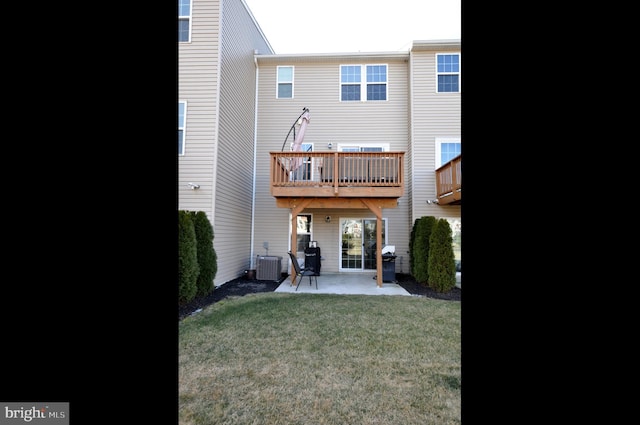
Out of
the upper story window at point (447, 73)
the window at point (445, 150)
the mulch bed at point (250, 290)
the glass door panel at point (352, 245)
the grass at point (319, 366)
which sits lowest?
the mulch bed at point (250, 290)

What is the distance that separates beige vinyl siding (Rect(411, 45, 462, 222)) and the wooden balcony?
36 centimetres

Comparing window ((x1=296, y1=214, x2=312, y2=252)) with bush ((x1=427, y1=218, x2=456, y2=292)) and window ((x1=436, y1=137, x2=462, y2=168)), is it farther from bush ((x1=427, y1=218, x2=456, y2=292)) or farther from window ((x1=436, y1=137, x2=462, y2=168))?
window ((x1=436, y1=137, x2=462, y2=168))

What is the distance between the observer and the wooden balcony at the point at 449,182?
6824mm

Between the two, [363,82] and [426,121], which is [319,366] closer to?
[426,121]

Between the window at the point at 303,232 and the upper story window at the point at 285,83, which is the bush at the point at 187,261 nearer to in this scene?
the window at the point at 303,232

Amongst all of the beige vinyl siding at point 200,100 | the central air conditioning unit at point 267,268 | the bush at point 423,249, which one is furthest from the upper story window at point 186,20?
the bush at point 423,249

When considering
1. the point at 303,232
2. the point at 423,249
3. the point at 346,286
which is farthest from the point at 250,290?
the point at 423,249

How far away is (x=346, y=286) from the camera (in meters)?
6.98

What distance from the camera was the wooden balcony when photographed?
6824mm

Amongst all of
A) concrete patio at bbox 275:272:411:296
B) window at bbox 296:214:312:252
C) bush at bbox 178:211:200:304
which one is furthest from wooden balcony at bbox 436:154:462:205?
bush at bbox 178:211:200:304

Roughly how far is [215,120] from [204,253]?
307cm

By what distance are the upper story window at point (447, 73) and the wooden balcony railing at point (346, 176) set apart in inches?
140
